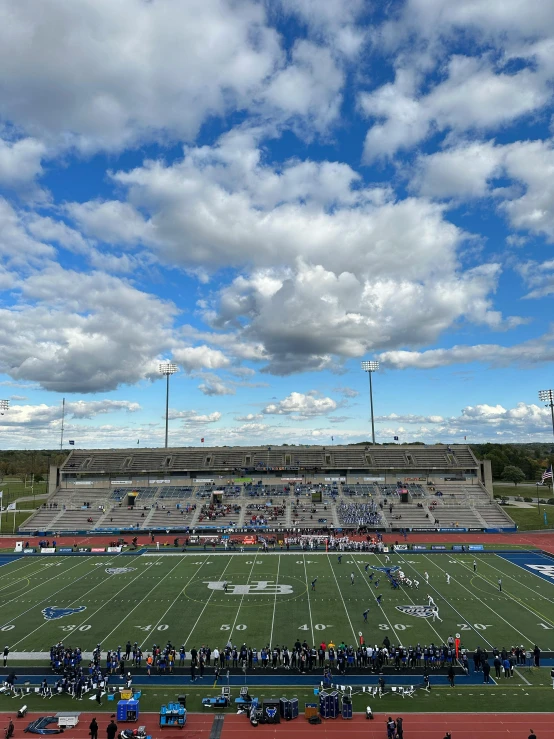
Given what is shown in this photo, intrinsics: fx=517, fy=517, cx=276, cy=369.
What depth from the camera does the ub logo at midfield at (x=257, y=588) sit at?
32.8m

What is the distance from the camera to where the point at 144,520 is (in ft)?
195

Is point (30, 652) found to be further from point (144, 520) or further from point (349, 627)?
point (144, 520)

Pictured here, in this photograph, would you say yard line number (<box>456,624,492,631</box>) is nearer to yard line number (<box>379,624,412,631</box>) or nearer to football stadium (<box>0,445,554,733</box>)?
football stadium (<box>0,445,554,733</box>)

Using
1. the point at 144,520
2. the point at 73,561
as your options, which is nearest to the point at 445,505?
the point at 144,520

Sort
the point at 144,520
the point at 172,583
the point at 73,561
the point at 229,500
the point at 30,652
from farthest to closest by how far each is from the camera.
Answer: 1. the point at 229,500
2. the point at 144,520
3. the point at 73,561
4. the point at 172,583
5. the point at 30,652

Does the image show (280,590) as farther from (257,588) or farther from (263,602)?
(263,602)

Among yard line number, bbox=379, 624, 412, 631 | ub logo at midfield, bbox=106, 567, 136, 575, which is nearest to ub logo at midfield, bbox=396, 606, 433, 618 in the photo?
yard line number, bbox=379, 624, 412, 631

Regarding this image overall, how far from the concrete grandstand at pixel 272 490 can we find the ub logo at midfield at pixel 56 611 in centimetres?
2612

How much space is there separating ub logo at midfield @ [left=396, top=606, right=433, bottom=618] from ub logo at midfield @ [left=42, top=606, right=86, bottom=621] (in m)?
18.4

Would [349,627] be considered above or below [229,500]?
below

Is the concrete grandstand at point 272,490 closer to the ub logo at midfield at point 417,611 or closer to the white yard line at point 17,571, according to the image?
the white yard line at point 17,571

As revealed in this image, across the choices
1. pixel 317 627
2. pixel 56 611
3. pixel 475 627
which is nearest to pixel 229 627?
pixel 317 627

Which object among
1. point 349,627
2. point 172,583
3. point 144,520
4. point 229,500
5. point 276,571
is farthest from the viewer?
point 229,500

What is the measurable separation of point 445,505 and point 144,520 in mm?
35050
